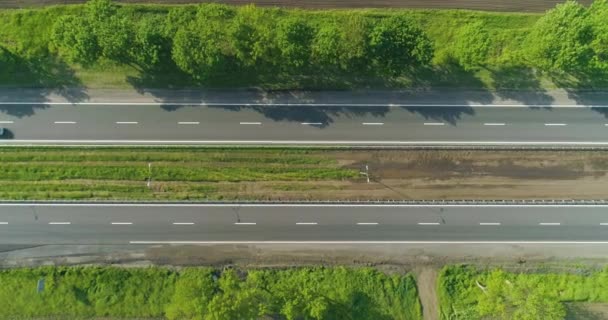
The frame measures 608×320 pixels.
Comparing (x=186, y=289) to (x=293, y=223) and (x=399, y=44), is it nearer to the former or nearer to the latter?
(x=293, y=223)

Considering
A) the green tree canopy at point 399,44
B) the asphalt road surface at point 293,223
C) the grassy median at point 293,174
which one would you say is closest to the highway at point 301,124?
the grassy median at point 293,174

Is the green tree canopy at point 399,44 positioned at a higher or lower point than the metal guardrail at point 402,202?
higher

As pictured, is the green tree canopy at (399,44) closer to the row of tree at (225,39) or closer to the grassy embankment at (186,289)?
the row of tree at (225,39)

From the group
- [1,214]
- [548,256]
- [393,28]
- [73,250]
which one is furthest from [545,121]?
[1,214]

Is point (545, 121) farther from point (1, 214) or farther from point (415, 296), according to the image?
point (1, 214)

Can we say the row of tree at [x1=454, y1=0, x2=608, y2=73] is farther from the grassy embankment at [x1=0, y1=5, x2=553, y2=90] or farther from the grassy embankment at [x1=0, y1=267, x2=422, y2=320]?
the grassy embankment at [x1=0, y1=267, x2=422, y2=320]

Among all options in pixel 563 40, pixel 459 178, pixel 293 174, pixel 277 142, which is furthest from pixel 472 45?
pixel 293 174
